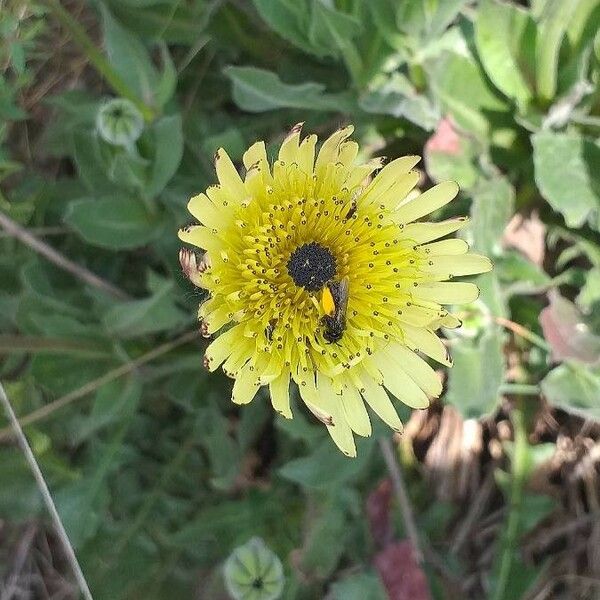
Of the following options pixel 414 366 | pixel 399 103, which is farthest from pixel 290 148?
pixel 399 103

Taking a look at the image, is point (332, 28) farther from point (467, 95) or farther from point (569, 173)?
point (569, 173)

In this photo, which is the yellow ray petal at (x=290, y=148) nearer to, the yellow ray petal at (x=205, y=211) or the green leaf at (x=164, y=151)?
the yellow ray petal at (x=205, y=211)

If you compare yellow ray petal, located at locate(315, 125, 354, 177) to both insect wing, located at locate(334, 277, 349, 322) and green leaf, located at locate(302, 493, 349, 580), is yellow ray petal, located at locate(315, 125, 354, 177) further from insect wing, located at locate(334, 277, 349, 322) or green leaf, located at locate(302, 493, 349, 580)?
green leaf, located at locate(302, 493, 349, 580)

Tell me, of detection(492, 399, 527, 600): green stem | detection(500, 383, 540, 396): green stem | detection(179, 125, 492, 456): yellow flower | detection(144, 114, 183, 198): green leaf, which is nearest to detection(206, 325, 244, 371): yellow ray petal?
detection(179, 125, 492, 456): yellow flower

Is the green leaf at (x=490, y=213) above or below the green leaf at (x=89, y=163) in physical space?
below

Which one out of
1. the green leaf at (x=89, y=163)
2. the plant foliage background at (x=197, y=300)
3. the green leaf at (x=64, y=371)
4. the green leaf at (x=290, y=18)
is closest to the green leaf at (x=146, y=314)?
the plant foliage background at (x=197, y=300)

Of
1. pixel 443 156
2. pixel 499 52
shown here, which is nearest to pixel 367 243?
pixel 443 156

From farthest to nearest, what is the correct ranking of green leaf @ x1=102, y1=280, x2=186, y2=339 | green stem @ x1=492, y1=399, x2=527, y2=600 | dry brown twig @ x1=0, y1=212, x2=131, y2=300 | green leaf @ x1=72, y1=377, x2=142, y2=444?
green stem @ x1=492, y1=399, x2=527, y2=600, dry brown twig @ x1=0, y1=212, x2=131, y2=300, green leaf @ x1=72, y1=377, x2=142, y2=444, green leaf @ x1=102, y1=280, x2=186, y2=339

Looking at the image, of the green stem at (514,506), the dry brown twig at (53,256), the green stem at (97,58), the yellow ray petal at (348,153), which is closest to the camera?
the yellow ray petal at (348,153)
